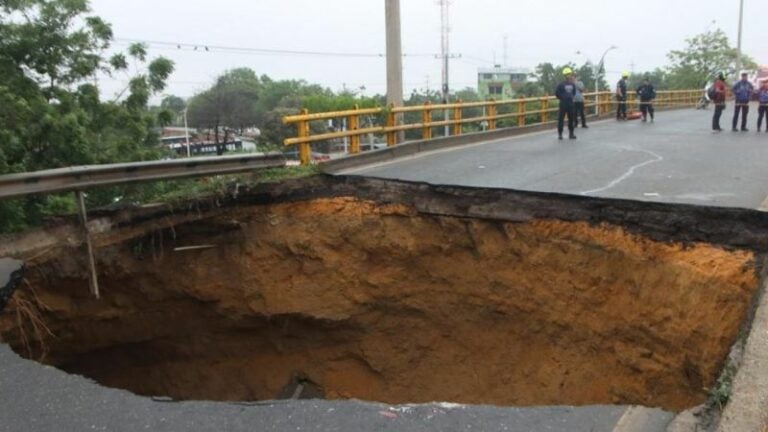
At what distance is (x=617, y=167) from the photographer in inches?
463

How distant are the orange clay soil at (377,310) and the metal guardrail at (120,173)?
2.44 feet

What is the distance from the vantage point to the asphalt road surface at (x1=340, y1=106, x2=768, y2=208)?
353 inches

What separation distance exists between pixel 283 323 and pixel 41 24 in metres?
9.12

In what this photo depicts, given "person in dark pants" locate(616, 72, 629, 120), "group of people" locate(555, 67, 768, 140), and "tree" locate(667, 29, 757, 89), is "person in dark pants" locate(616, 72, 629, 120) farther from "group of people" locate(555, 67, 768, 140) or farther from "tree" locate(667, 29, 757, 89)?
"tree" locate(667, 29, 757, 89)

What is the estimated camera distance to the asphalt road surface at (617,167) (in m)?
8.97

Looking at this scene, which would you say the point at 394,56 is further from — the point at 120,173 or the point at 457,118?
the point at 120,173

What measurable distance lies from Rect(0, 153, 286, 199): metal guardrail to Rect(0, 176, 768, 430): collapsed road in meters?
0.51

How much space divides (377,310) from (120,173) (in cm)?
411

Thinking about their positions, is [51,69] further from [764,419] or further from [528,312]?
[764,419]

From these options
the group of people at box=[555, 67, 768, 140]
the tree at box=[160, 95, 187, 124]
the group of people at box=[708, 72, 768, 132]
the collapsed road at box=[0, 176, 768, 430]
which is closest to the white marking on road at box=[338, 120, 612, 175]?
the group of people at box=[555, 67, 768, 140]

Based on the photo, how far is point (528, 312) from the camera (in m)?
8.31

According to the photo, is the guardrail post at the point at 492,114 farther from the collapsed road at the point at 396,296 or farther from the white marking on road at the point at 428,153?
the collapsed road at the point at 396,296

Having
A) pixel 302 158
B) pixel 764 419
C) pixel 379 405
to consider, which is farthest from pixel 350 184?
pixel 764 419

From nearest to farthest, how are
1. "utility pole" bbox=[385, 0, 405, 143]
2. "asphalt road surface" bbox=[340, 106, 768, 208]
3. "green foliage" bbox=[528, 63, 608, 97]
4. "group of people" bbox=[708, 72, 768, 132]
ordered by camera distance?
"asphalt road surface" bbox=[340, 106, 768, 208]
"utility pole" bbox=[385, 0, 405, 143]
"group of people" bbox=[708, 72, 768, 132]
"green foliage" bbox=[528, 63, 608, 97]
